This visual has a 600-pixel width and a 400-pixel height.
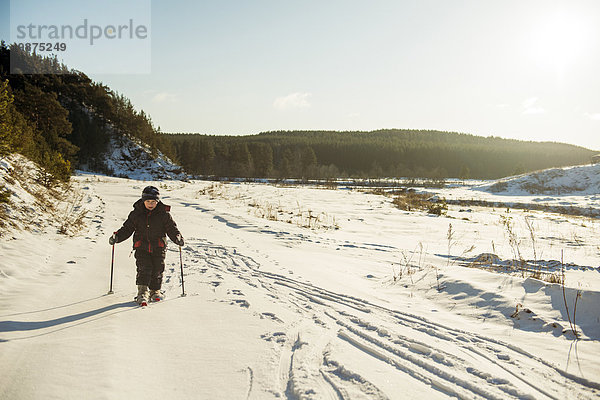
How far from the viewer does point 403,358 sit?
298 centimetres

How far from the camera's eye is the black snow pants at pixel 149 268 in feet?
14.4

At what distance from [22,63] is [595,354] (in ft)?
Result: 226

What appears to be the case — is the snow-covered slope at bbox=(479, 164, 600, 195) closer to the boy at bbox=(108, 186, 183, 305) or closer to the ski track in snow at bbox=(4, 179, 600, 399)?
the ski track in snow at bbox=(4, 179, 600, 399)

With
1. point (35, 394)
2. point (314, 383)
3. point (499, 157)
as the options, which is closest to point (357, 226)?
point (314, 383)

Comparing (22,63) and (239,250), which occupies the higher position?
(22,63)

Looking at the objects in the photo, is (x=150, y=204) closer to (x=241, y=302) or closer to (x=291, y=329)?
(x=241, y=302)

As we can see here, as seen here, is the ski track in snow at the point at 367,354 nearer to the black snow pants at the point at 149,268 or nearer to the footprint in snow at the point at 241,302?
the footprint in snow at the point at 241,302

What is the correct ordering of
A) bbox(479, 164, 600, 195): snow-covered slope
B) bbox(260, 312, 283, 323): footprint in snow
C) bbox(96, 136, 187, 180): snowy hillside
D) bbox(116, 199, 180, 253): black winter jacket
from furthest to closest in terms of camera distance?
1. bbox(96, 136, 187, 180): snowy hillside
2. bbox(479, 164, 600, 195): snow-covered slope
3. bbox(116, 199, 180, 253): black winter jacket
4. bbox(260, 312, 283, 323): footprint in snow

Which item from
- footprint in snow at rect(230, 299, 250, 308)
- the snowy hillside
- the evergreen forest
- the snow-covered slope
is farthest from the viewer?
the snowy hillside

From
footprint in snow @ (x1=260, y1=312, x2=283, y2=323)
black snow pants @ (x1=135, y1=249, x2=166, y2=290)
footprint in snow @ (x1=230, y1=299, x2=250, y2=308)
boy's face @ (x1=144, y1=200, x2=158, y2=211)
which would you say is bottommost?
footprint in snow @ (x1=230, y1=299, x2=250, y2=308)

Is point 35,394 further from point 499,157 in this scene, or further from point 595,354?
point 499,157

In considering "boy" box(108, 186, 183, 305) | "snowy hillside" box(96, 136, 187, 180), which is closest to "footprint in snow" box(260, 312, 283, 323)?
"boy" box(108, 186, 183, 305)

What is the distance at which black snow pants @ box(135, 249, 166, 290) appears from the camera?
439cm

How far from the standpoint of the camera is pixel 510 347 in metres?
3.17
